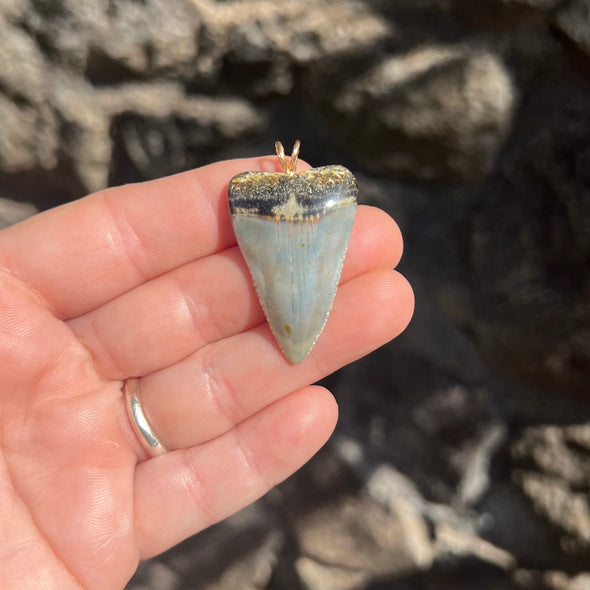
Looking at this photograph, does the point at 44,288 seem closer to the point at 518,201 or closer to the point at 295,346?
the point at 295,346

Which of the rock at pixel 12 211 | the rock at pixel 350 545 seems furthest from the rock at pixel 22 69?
the rock at pixel 350 545

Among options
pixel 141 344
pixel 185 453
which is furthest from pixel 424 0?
pixel 185 453

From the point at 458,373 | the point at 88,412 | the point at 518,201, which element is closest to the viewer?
the point at 88,412

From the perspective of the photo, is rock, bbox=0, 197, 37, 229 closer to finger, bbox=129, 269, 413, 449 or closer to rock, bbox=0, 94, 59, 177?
rock, bbox=0, 94, 59, 177

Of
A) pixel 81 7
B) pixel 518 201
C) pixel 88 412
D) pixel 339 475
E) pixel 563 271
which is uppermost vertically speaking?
pixel 81 7

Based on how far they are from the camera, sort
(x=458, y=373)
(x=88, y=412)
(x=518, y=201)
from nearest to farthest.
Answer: (x=88, y=412)
(x=518, y=201)
(x=458, y=373)

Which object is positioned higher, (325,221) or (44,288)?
(325,221)

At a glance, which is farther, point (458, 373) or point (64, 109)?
point (458, 373)
